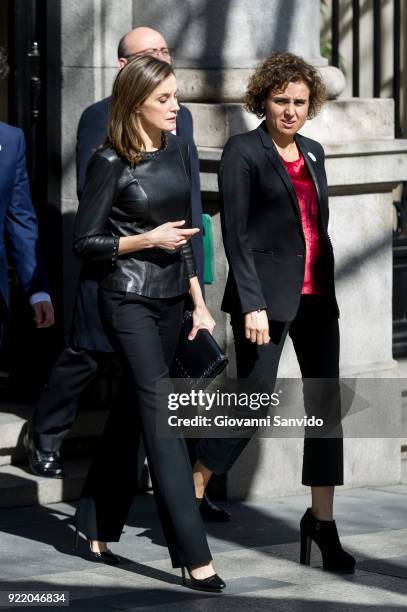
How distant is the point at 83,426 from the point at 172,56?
75.4 inches

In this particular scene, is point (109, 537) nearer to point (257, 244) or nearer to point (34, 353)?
point (257, 244)

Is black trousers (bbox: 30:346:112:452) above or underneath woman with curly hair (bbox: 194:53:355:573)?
underneath

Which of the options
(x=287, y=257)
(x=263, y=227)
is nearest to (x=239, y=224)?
(x=263, y=227)

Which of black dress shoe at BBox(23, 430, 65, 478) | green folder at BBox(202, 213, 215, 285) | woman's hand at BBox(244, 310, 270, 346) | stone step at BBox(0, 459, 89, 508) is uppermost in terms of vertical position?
green folder at BBox(202, 213, 215, 285)

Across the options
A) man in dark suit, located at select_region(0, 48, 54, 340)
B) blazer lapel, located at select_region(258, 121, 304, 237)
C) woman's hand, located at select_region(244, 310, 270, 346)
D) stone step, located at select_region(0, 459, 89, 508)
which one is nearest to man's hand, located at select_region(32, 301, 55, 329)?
man in dark suit, located at select_region(0, 48, 54, 340)

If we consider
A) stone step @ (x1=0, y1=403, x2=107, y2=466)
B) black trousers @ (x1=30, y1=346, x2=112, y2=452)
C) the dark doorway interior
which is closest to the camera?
black trousers @ (x1=30, y1=346, x2=112, y2=452)

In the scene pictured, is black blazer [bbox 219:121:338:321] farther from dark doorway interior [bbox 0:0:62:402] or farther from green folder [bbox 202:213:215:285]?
dark doorway interior [bbox 0:0:62:402]

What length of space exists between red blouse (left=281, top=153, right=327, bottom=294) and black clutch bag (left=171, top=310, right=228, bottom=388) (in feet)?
1.81

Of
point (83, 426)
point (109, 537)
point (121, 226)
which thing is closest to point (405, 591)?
point (109, 537)

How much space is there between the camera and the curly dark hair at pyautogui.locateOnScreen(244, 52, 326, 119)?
6.10 m

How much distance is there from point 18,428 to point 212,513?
3.61 ft

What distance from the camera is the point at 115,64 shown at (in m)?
7.80

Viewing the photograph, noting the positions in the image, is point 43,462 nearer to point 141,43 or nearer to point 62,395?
point 62,395

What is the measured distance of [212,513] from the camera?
708 centimetres
